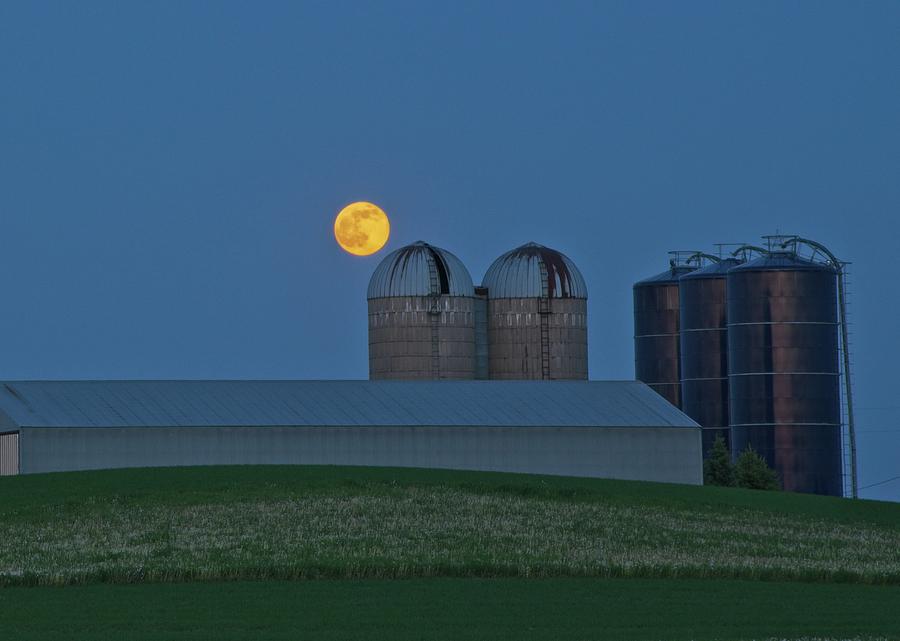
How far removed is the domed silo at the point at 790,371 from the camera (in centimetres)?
8781

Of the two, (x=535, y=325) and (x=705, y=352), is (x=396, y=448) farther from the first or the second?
(x=705, y=352)

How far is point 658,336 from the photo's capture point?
327 ft

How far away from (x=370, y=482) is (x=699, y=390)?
120ft

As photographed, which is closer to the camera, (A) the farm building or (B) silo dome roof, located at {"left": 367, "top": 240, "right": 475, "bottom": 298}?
(A) the farm building

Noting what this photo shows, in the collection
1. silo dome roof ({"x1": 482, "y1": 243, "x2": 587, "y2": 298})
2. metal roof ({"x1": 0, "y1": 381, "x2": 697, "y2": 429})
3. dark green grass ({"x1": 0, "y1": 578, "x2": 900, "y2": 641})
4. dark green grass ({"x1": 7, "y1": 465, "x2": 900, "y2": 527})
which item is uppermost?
silo dome roof ({"x1": 482, "y1": 243, "x2": 587, "y2": 298})

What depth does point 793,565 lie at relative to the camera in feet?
139

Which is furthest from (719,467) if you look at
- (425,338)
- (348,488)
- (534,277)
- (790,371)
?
(348,488)

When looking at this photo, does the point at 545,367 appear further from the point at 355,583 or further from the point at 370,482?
the point at 355,583

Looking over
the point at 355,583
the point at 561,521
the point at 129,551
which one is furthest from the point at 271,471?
the point at 355,583

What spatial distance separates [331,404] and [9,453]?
14.9m

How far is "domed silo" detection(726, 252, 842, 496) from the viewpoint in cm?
8781

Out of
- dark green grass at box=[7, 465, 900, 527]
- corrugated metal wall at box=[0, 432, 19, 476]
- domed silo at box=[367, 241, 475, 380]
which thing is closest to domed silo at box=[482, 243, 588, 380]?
domed silo at box=[367, 241, 475, 380]

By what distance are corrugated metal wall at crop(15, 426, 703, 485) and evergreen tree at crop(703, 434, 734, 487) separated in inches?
174

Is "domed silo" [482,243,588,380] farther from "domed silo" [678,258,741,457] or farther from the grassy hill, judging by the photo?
the grassy hill
